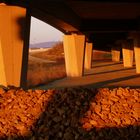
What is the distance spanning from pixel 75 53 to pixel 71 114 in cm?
2885

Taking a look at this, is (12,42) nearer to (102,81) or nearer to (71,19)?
(71,19)

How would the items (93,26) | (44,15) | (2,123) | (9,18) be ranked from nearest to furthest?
(2,123)
(9,18)
(44,15)
(93,26)

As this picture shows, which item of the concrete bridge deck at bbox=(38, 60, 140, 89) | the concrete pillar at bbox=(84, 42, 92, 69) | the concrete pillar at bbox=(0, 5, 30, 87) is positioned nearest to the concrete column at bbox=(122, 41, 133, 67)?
the concrete pillar at bbox=(84, 42, 92, 69)

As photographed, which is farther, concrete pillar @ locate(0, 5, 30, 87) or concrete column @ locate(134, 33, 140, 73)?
concrete column @ locate(134, 33, 140, 73)

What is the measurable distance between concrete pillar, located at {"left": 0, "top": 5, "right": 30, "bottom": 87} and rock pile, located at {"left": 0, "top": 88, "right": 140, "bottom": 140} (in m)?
6.60

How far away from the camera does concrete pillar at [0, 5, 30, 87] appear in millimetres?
20781

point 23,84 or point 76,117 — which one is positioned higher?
point 23,84

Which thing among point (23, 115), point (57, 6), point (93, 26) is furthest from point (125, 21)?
point (23, 115)

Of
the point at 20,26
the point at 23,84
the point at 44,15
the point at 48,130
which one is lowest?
the point at 48,130

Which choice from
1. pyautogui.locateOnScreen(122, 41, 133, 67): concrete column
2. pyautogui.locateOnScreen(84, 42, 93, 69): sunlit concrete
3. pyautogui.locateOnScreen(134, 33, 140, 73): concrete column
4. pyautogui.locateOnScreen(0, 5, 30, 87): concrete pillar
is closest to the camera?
pyautogui.locateOnScreen(0, 5, 30, 87): concrete pillar

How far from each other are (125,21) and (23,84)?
66.2 feet

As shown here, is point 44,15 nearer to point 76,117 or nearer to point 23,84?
point 23,84

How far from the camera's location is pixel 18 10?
69.0ft

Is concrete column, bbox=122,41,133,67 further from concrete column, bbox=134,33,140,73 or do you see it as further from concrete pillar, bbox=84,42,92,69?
concrete column, bbox=134,33,140,73
